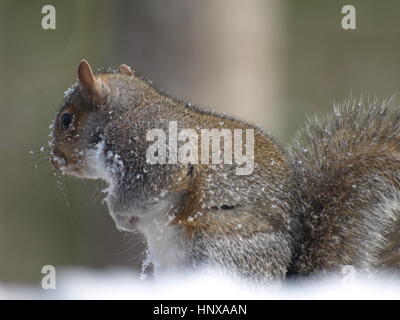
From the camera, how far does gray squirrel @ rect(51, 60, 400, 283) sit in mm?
1658

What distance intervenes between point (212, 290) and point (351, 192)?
0.38 m

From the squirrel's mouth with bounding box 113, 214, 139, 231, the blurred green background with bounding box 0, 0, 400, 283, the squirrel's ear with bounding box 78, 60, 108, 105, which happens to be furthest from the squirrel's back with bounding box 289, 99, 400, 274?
the blurred green background with bounding box 0, 0, 400, 283

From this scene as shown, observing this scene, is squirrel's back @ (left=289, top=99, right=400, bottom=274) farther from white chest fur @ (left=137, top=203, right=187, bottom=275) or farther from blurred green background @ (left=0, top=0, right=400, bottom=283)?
blurred green background @ (left=0, top=0, right=400, bottom=283)

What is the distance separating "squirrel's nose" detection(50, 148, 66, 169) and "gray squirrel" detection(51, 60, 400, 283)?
18 mm

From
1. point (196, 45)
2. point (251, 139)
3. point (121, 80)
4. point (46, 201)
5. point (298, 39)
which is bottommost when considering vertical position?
point (46, 201)

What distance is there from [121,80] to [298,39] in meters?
6.42

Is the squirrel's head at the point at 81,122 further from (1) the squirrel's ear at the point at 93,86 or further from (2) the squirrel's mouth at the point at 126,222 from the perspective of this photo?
(2) the squirrel's mouth at the point at 126,222

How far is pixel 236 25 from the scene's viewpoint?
3191mm

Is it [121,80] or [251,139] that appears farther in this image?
[121,80]

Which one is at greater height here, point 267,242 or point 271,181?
point 271,181
